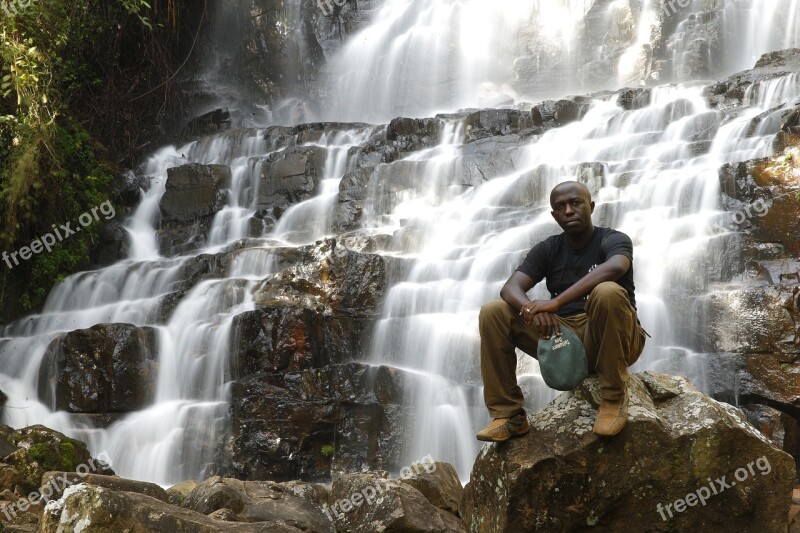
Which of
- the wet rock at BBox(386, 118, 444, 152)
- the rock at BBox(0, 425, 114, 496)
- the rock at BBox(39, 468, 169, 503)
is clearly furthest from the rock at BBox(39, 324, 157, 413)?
the wet rock at BBox(386, 118, 444, 152)

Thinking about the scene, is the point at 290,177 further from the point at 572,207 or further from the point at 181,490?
the point at 572,207

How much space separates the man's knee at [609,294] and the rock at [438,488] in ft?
9.36

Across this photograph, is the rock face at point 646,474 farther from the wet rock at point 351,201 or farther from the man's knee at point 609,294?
the wet rock at point 351,201

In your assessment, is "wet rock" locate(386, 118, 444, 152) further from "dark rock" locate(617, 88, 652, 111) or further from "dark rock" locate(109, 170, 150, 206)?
"dark rock" locate(109, 170, 150, 206)

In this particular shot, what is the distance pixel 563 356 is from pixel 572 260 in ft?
2.14

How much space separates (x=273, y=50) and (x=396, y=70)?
4272 millimetres

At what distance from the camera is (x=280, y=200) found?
1574cm

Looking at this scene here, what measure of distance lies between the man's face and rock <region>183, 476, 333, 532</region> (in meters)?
3.00

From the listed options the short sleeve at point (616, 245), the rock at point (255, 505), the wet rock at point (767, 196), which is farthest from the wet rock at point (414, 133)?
the short sleeve at point (616, 245)

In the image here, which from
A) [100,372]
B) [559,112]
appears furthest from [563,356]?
[559,112]

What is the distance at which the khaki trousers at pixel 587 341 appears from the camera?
396cm

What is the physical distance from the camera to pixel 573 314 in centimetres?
436

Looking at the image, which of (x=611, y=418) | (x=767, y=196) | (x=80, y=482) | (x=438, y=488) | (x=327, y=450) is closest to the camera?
(x=611, y=418)

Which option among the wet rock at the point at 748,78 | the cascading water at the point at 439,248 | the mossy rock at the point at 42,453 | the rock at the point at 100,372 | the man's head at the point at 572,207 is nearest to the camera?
the man's head at the point at 572,207
